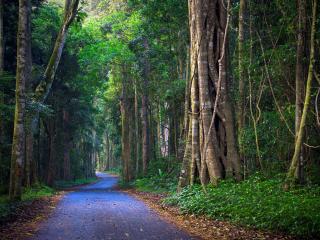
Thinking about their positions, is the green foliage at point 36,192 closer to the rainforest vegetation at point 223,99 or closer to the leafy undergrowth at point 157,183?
the rainforest vegetation at point 223,99

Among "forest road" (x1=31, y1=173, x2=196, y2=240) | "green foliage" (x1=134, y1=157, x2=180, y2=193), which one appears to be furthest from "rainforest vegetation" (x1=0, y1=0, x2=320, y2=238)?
"forest road" (x1=31, y1=173, x2=196, y2=240)

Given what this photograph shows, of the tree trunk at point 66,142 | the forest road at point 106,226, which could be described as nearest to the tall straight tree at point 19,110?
A: the forest road at point 106,226

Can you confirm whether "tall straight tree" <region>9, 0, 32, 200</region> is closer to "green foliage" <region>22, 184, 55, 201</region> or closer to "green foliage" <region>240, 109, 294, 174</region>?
"green foliage" <region>22, 184, 55, 201</region>

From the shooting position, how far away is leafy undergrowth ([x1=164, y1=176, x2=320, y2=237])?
8.34 meters

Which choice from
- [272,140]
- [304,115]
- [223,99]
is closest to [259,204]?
[304,115]

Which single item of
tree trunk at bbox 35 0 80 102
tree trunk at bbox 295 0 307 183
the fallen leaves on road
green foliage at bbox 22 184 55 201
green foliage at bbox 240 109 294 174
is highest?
tree trunk at bbox 35 0 80 102

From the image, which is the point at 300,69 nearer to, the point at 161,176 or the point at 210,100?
the point at 210,100

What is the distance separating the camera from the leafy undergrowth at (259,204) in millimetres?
8337

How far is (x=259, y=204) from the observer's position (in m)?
10.1

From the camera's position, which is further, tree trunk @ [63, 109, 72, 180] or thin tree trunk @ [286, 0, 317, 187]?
tree trunk @ [63, 109, 72, 180]

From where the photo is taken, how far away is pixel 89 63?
32.7 metres

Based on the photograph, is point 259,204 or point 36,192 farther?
point 36,192

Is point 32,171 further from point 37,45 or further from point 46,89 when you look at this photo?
point 37,45

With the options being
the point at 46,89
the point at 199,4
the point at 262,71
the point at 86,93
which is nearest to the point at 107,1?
the point at 86,93
